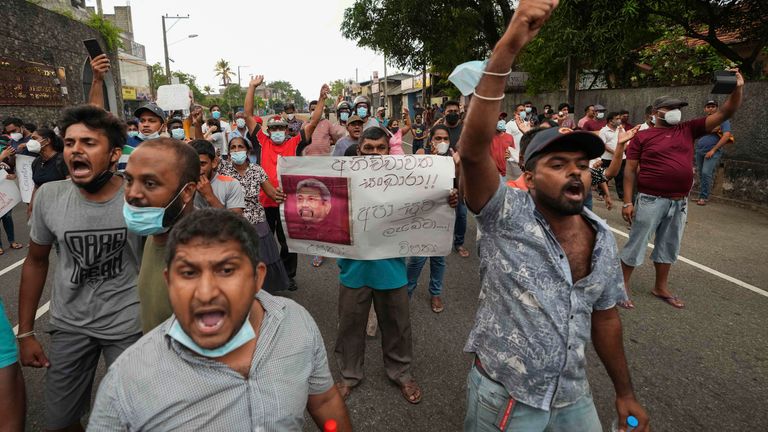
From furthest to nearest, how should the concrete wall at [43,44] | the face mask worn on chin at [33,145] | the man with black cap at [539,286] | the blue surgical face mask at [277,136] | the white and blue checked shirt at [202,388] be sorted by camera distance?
the concrete wall at [43,44], the face mask worn on chin at [33,145], the blue surgical face mask at [277,136], the man with black cap at [539,286], the white and blue checked shirt at [202,388]

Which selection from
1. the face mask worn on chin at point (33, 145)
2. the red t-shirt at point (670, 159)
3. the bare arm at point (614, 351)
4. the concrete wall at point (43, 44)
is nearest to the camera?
the bare arm at point (614, 351)

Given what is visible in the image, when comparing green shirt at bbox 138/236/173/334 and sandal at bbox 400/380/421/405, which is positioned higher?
green shirt at bbox 138/236/173/334

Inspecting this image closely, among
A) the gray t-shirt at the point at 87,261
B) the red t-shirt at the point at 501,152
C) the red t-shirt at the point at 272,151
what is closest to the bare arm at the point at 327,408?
the gray t-shirt at the point at 87,261

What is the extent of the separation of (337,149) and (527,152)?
3865 millimetres

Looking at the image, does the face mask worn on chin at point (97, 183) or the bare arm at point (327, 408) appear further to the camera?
the face mask worn on chin at point (97, 183)

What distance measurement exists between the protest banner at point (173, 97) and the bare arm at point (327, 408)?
347 inches

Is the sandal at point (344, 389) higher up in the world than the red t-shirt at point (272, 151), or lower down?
lower down

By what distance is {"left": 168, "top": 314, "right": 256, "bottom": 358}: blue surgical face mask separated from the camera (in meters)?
1.27

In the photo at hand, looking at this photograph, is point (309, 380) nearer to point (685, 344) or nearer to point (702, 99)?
point (685, 344)

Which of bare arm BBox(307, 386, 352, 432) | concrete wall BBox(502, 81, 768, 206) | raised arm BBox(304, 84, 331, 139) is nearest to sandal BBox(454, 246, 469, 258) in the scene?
raised arm BBox(304, 84, 331, 139)

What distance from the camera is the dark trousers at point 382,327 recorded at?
2.96 meters

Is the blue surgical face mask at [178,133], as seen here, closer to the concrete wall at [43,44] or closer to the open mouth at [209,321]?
the open mouth at [209,321]

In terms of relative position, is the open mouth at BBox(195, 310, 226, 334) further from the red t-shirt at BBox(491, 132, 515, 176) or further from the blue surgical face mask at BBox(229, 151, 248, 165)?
the red t-shirt at BBox(491, 132, 515, 176)

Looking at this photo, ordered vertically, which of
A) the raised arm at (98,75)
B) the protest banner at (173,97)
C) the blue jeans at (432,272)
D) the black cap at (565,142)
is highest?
the protest banner at (173,97)
